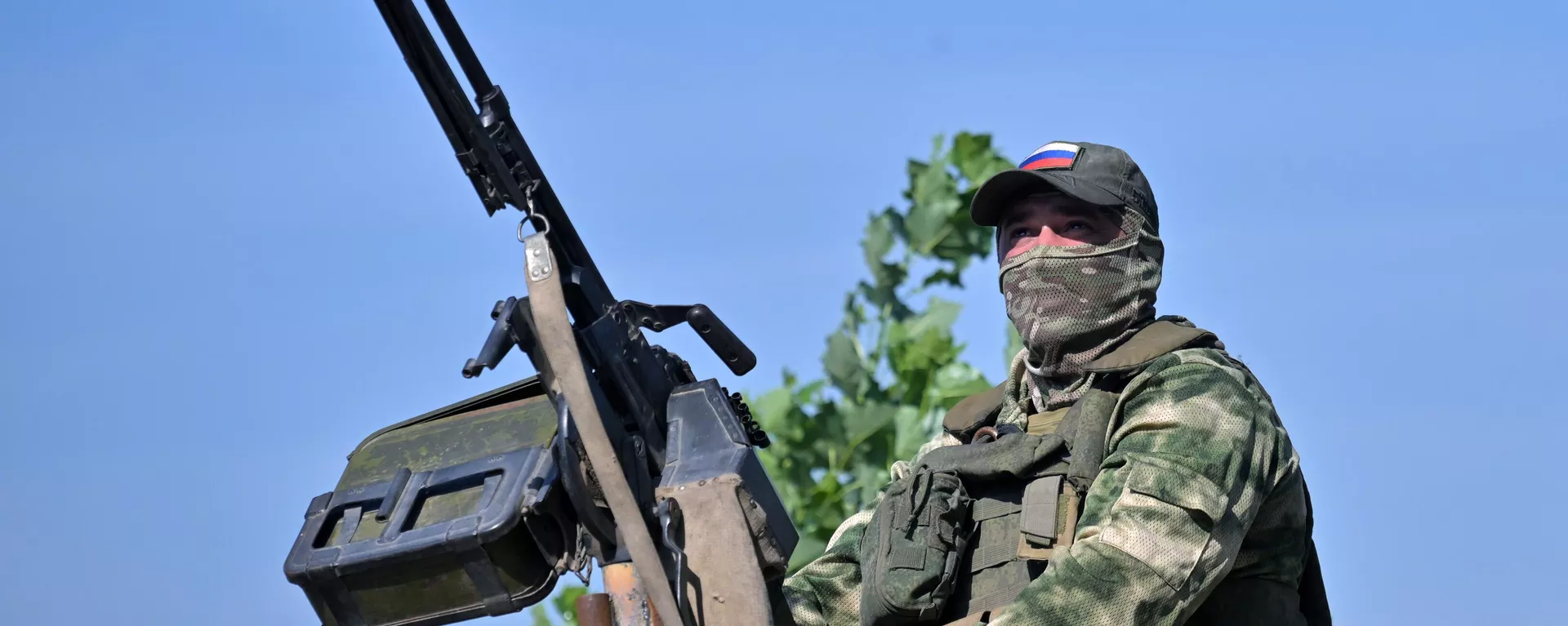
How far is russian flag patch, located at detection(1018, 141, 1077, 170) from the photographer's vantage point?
6297 mm

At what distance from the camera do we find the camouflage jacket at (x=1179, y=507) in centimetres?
528

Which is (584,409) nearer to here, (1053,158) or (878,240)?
(1053,158)

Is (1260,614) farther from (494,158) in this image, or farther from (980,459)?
(494,158)

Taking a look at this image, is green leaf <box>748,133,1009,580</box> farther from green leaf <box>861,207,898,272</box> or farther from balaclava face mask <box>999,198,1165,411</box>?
balaclava face mask <box>999,198,1165,411</box>

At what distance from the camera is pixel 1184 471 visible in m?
5.37

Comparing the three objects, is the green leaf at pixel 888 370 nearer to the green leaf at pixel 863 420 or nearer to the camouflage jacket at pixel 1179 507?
the green leaf at pixel 863 420

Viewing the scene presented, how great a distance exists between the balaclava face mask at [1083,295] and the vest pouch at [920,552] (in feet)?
1.90

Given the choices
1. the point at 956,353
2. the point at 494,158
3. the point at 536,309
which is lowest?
the point at 956,353

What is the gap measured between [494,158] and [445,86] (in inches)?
10.1

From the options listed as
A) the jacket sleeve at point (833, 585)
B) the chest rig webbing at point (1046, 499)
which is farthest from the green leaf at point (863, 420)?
the chest rig webbing at point (1046, 499)

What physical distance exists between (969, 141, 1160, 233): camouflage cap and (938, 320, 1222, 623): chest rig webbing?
0.44 metres

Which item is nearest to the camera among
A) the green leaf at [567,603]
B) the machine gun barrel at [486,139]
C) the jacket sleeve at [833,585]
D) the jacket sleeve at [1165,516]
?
the jacket sleeve at [1165,516]

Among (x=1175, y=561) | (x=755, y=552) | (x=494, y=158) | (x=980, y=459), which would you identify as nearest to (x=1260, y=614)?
(x=1175, y=561)

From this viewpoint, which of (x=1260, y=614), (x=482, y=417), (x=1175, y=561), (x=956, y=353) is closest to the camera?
(x=1175, y=561)
